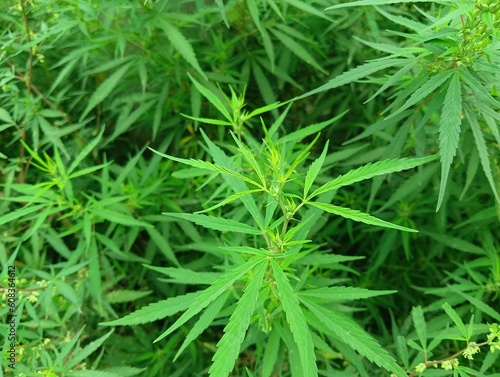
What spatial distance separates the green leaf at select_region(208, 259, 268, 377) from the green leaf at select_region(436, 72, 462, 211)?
0.40m

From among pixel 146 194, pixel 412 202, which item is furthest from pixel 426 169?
pixel 146 194

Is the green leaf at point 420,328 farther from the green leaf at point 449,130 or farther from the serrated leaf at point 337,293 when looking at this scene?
the green leaf at point 449,130

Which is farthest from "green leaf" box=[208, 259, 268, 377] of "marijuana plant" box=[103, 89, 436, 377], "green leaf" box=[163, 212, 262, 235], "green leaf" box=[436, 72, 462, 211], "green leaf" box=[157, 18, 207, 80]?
"green leaf" box=[157, 18, 207, 80]

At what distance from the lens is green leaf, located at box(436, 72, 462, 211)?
34.7 inches

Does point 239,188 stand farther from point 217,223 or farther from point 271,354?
point 271,354

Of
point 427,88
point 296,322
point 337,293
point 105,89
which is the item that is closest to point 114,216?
point 105,89

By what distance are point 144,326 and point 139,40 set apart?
1173 millimetres

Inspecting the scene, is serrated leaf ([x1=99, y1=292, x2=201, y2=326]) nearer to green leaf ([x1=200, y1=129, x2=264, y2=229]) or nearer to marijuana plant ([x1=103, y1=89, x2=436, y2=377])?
marijuana plant ([x1=103, y1=89, x2=436, y2=377])

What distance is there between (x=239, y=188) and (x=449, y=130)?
45 cm

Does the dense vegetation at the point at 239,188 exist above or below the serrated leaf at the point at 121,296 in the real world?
above

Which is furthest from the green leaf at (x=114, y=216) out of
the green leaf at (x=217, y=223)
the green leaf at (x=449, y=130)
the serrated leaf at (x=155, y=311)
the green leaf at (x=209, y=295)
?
the green leaf at (x=449, y=130)

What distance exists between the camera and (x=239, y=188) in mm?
1003

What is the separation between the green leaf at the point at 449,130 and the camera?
2.89ft

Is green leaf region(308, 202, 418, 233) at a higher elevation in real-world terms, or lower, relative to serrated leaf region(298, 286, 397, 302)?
higher
